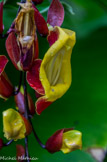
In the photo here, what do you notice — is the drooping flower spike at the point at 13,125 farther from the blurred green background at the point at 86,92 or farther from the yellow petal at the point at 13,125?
the blurred green background at the point at 86,92

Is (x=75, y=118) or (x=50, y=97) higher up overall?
(x=50, y=97)

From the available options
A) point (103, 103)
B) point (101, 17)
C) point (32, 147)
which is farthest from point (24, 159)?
point (101, 17)

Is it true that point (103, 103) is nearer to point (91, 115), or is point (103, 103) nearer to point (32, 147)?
point (91, 115)

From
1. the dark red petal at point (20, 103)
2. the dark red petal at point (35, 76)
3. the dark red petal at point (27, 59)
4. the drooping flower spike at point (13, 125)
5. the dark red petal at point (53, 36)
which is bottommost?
the dark red petal at point (20, 103)

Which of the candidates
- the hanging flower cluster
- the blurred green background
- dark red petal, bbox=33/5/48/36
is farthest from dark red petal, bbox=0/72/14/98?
the blurred green background

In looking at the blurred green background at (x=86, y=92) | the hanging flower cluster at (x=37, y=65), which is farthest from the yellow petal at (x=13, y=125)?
the blurred green background at (x=86, y=92)

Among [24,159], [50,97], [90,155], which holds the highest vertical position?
[50,97]
